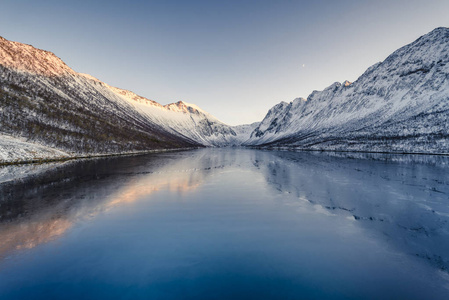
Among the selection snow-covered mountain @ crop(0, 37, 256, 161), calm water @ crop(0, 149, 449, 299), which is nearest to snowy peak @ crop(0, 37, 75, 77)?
snow-covered mountain @ crop(0, 37, 256, 161)

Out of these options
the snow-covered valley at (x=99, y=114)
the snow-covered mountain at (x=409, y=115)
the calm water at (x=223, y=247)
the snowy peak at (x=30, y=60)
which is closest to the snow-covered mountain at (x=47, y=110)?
the snowy peak at (x=30, y=60)

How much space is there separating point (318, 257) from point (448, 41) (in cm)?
27838

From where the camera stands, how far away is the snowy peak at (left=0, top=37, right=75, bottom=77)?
130 m

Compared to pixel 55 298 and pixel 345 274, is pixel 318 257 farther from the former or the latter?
pixel 55 298

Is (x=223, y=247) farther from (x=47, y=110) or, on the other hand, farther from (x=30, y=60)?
(x=30, y=60)

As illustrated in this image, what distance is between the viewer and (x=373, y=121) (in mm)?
164750

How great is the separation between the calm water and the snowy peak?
165 metres

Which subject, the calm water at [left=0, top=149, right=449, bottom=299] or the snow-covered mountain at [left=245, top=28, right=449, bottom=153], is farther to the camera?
the snow-covered mountain at [left=245, top=28, right=449, bottom=153]

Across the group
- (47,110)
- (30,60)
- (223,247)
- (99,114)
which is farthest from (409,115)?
(30,60)

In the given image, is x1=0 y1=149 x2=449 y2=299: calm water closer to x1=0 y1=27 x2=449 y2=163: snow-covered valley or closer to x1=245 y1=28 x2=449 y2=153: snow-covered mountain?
x1=0 y1=27 x2=449 y2=163: snow-covered valley

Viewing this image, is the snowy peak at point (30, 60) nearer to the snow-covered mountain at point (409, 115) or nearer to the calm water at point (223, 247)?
the calm water at point (223, 247)

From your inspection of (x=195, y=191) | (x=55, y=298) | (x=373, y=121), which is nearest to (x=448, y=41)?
(x=373, y=121)

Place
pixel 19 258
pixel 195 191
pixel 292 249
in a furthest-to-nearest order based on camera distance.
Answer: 1. pixel 195 191
2. pixel 292 249
3. pixel 19 258

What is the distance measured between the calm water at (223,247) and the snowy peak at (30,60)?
165 meters
